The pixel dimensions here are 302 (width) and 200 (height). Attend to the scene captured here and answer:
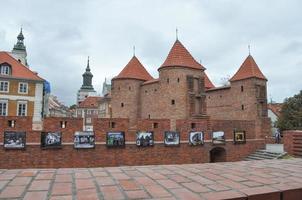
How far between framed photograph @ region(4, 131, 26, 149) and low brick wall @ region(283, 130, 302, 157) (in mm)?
10886

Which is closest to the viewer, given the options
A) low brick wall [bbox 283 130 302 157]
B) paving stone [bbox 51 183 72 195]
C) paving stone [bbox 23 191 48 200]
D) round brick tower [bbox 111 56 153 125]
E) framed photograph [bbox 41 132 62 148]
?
paving stone [bbox 23 191 48 200]

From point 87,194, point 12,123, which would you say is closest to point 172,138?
point 12,123

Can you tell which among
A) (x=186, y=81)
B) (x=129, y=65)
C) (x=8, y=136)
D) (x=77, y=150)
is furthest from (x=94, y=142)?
(x=129, y=65)

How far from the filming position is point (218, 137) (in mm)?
16797

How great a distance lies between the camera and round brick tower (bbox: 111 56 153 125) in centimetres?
2920

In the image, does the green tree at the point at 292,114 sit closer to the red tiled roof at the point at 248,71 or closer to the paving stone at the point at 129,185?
the red tiled roof at the point at 248,71

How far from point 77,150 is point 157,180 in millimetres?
10042

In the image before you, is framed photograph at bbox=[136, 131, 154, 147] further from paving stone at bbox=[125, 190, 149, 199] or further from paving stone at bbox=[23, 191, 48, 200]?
paving stone at bbox=[23, 191, 48, 200]

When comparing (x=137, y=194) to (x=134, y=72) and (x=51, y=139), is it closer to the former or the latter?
(x=51, y=139)

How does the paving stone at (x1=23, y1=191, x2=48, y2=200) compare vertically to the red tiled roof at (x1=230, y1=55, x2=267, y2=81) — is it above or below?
below

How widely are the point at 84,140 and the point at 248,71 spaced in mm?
18252

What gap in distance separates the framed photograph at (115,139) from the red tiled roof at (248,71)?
15.9 metres

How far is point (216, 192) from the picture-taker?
331 cm

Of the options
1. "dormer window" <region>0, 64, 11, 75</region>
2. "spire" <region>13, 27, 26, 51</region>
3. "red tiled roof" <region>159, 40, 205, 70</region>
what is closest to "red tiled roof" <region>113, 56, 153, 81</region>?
"red tiled roof" <region>159, 40, 205, 70</region>
